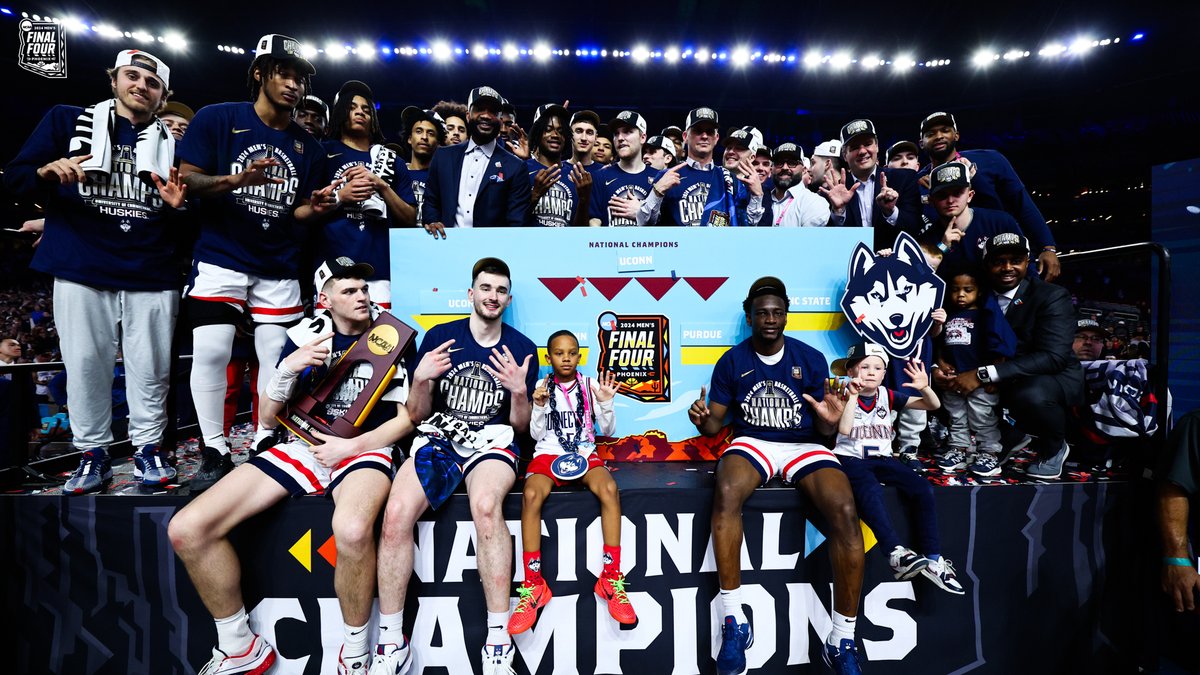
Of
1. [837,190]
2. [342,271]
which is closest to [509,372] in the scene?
[342,271]

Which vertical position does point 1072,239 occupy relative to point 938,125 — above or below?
above

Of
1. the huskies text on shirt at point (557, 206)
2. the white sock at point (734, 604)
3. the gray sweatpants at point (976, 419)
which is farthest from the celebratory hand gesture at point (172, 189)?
the gray sweatpants at point (976, 419)

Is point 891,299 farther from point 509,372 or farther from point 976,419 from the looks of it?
point 509,372

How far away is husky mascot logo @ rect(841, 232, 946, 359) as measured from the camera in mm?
2863

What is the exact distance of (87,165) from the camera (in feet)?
7.83

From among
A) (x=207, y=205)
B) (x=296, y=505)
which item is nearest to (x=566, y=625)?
(x=296, y=505)

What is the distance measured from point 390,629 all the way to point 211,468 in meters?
1.24

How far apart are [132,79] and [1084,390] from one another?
213 inches

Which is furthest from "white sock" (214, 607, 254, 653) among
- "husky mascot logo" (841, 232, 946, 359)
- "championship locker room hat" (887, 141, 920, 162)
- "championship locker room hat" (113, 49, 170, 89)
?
"championship locker room hat" (887, 141, 920, 162)

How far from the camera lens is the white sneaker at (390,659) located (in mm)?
2131

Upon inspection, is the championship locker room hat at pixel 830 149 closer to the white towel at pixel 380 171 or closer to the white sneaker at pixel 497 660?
the white towel at pixel 380 171

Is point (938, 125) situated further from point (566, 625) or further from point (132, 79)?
point (132, 79)

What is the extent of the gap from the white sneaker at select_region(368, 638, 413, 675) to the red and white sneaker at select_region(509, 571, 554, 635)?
479mm

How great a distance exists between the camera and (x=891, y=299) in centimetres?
287
